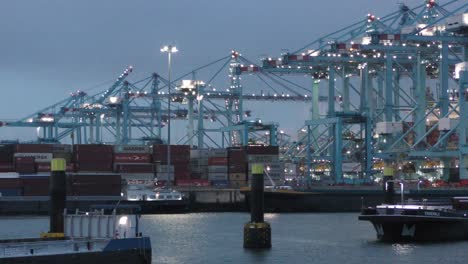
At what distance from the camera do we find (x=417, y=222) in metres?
50.8

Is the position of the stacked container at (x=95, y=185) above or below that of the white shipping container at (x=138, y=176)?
below

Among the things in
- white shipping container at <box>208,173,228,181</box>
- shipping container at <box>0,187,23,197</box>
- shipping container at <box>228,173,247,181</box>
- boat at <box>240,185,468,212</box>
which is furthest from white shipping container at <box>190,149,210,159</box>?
shipping container at <box>0,187,23,197</box>

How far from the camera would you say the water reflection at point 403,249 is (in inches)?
1758

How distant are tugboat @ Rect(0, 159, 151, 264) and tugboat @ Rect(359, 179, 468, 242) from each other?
63.1 ft

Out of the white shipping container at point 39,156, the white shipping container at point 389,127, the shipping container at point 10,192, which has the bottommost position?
the shipping container at point 10,192

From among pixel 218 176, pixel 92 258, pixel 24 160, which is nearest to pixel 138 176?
pixel 218 176

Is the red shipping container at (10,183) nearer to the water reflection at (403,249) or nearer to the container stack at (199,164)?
the container stack at (199,164)

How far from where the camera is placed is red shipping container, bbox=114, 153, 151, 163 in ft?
296

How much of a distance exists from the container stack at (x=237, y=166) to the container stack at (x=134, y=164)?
7.81 metres

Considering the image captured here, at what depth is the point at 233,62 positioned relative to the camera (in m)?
128

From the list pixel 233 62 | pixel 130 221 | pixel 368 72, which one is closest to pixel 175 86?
pixel 233 62

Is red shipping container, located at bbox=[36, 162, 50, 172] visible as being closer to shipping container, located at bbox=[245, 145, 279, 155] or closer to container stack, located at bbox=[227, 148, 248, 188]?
container stack, located at bbox=[227, 148, 248, 188]

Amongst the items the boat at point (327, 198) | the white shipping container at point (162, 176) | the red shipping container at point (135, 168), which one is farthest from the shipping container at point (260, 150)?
the red shipping container at point (135, 168)

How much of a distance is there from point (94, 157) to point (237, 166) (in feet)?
46.1
